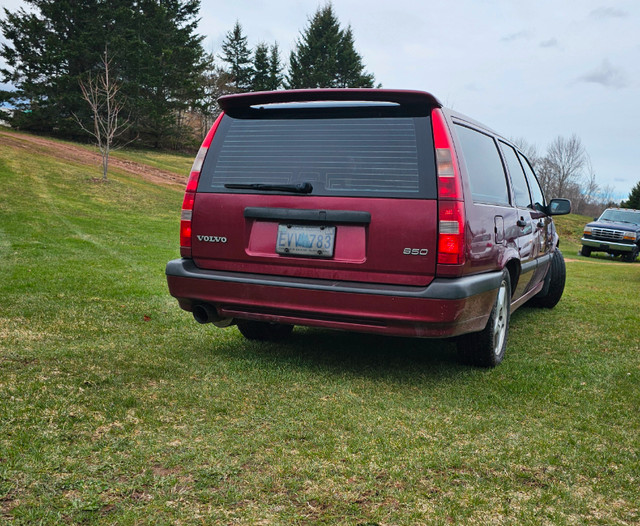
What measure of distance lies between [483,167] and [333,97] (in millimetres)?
1214

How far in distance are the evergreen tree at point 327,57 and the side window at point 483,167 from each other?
48.9 metres

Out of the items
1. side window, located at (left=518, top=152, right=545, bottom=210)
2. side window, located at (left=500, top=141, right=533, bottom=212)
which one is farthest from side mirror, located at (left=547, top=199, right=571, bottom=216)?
side window, located at (left=500, top=141, right=533, bottom=212)

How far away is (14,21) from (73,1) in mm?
3679

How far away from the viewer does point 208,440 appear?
9.02ft

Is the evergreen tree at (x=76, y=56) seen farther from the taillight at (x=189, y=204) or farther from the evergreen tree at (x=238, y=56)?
the taillight at (x=189, y=204)

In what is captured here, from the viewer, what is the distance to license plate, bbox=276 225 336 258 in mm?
3699

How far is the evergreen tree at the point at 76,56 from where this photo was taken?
35625 mm

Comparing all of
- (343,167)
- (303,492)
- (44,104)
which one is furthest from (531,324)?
(44,104)

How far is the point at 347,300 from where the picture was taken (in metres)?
3.62

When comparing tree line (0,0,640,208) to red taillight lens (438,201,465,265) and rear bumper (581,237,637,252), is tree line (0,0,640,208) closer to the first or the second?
rear bumper (581,237,637,252)

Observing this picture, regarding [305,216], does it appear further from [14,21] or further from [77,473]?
[14,21]

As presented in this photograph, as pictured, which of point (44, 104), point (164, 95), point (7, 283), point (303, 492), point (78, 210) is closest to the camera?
point (303, 492)

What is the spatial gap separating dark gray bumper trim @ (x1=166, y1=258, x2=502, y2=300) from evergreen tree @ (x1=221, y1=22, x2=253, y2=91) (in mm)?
54373

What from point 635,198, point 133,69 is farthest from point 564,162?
point 133,69
